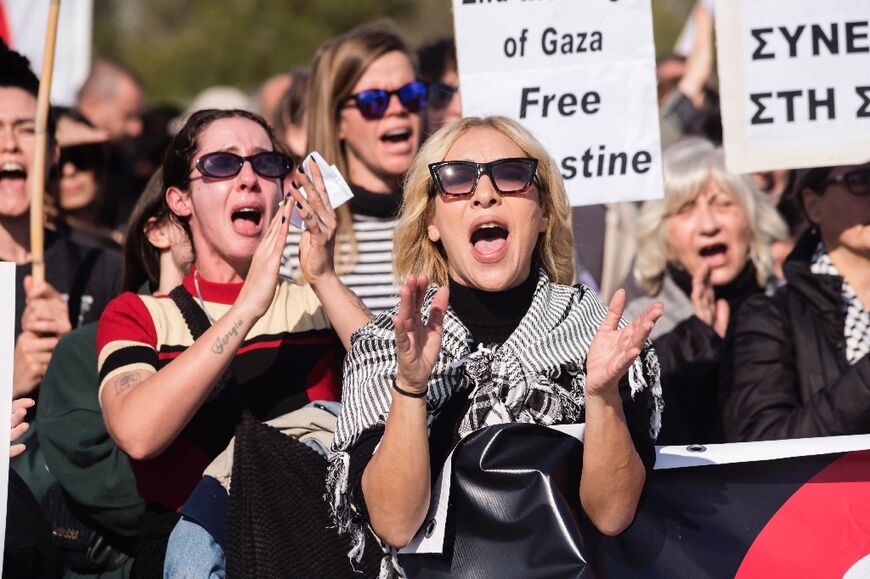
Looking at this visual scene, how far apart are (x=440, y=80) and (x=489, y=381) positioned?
348 centimetres

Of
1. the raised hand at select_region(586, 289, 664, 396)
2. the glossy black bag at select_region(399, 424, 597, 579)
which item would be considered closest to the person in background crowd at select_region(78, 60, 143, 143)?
the glossy black bag at select_region(399, 424, 597, 579)

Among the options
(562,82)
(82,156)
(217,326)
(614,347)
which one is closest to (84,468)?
(217,326)

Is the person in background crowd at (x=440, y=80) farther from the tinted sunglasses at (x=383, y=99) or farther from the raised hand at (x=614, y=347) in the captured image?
the raised hand at (x=614, y=347)

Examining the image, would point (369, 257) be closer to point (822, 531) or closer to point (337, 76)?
point (337, 76)

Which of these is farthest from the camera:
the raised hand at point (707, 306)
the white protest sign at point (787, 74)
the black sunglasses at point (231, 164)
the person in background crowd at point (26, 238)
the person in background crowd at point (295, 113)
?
the person in background crowd at point (295, 113)

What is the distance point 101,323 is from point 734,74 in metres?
2.30

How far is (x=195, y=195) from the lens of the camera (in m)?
4.52

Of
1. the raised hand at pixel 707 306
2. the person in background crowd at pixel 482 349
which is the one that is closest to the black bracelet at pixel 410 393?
the person in background crowd at pixel 482 349

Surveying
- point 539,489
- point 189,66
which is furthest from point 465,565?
point 189,66

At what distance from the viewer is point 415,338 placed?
3.31 m

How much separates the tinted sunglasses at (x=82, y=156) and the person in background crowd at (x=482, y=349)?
375cm

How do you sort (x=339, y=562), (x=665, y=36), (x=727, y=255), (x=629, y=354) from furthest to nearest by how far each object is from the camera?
(x=665, y=36), (x=727, y=255), (x=339, y=562), (x=629, y=354)

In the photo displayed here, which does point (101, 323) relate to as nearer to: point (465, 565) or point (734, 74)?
point (465, 565)

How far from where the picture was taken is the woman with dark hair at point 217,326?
3.96 metres
